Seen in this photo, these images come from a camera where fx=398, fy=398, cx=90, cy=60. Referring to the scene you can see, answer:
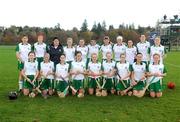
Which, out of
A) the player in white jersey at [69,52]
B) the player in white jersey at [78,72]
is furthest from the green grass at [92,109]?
the player in white jersey at [69,52]

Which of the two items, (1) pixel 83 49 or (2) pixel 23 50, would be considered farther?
(1) pixel 83 49

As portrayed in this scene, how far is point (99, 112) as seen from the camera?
877 centimetres

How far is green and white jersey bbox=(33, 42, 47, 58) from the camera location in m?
11.6

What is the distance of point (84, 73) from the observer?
11273 millimetres

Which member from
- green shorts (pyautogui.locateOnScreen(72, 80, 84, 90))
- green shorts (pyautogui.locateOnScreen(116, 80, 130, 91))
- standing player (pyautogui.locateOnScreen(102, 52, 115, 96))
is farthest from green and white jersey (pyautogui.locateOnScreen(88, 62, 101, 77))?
green shorts (pyautogui.locateOnScreen(116, 80, 130, 91))

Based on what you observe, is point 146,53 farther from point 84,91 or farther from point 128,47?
point 84,91

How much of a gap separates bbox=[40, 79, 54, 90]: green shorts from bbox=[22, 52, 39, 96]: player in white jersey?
0.70 feet

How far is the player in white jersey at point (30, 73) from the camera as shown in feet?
36.1

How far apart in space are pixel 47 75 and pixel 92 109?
245 cm

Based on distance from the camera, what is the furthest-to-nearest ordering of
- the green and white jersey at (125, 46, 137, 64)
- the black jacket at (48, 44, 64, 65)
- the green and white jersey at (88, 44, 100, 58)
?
1. the green and white jersey at (88, 44, 100, 58)
2. the green and white jersey at (125, 46, 137, 64)
3. the black jacket at (48, 44, 64, 65)

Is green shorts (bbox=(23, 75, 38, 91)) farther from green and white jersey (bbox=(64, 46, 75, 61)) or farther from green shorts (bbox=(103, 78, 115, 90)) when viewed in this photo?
green shorts (bbox=(103, 78, 115, 90))

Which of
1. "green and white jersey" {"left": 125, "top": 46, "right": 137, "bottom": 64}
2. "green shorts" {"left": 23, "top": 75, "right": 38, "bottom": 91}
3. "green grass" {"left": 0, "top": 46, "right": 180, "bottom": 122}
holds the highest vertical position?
"green and white jersey" {"left": 125, "top": 46, "right": 137, "bottom": 64}

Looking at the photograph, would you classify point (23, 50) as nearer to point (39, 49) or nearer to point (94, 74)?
point (39, 49)

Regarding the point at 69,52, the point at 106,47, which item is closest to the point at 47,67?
the point at 69,52
